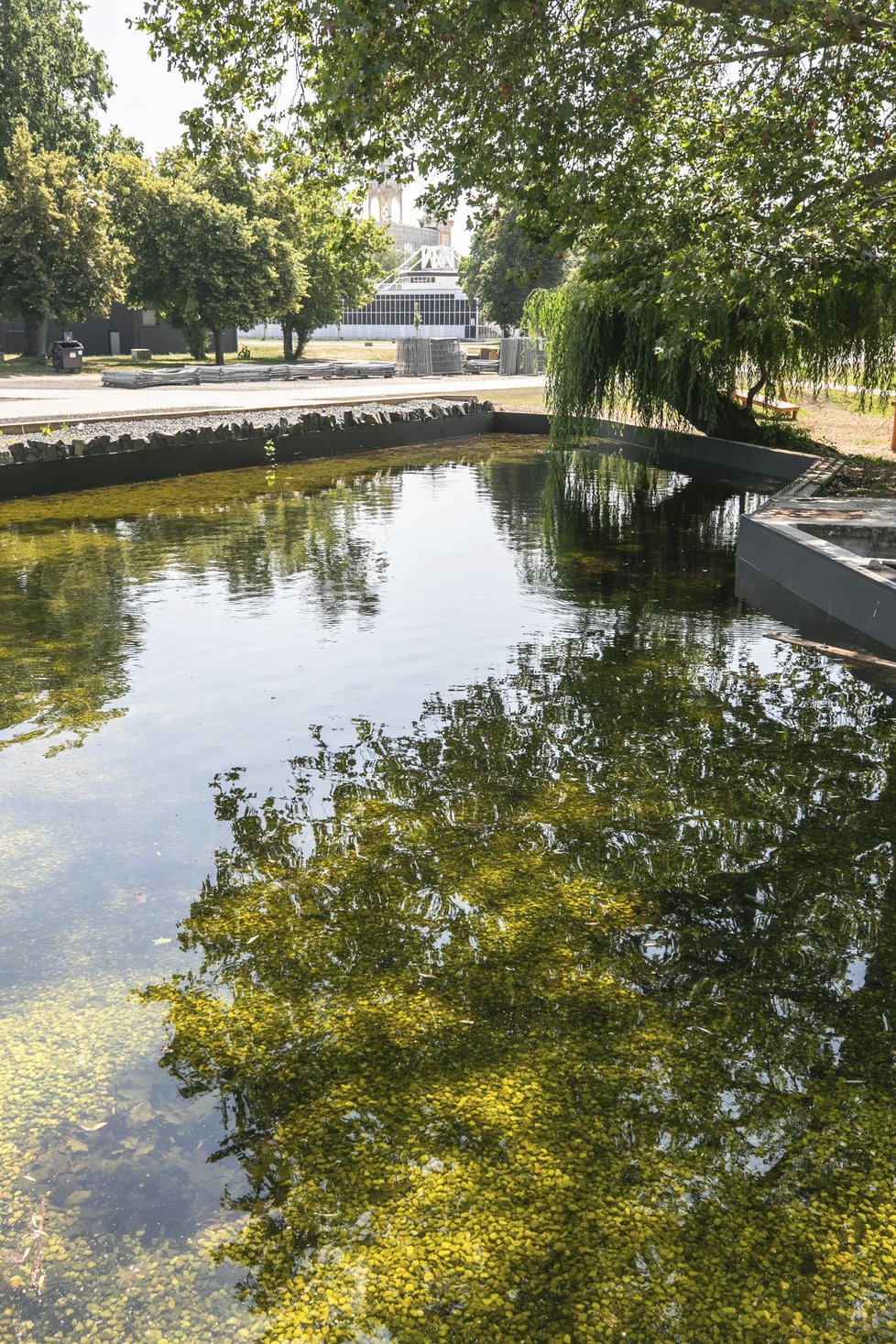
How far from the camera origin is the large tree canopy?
8789 mm

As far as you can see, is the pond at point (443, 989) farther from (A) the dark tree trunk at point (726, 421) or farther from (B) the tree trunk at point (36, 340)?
(B) the tree trunk at point (36, 340)

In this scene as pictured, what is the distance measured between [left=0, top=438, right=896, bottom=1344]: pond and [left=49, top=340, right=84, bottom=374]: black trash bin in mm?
36383

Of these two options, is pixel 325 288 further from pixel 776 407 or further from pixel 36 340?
pixel 776 407

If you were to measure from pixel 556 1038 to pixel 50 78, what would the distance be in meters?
59.7

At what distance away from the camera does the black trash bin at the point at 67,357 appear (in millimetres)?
40375

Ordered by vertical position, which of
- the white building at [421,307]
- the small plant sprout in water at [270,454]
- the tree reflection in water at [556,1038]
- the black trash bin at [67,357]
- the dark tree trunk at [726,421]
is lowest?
the tree reflection in water at [556,1038]

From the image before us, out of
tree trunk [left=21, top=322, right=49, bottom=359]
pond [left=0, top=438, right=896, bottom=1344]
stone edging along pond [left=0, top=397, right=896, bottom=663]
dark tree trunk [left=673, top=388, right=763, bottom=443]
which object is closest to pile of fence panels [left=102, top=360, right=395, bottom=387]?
tree trunk [left=21, top=322, right=49, bottom=359]

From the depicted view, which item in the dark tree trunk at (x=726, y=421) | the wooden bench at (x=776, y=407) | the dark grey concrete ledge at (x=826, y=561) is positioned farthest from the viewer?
the wooden bench at (x=776, y=407)

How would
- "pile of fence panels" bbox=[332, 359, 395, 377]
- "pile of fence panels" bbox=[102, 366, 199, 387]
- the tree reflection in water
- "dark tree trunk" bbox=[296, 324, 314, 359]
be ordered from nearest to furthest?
the tree reflection in water → "pile of fence panels" bbox=[102, 366, 199, 387] → "pile of fence panels" bbox=[332, 359, 395, 377] → "dark tree trunk" bbox=[296, 324, 314, 359]

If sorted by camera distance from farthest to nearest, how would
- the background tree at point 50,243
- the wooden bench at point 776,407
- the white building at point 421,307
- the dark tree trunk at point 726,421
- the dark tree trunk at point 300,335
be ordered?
the white building at point 421,307
the dark tree trunk at point 300,335
the background tree at point 50,243
the wooden bench at point 776,407
the dark tree trunk at point 726,421

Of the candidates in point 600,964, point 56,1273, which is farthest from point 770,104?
point 56,1273

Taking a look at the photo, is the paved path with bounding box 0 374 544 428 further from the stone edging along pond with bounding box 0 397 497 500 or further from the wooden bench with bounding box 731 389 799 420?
the wooden bench with bounding box 731 389 799 420

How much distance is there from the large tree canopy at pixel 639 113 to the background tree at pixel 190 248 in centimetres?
3610

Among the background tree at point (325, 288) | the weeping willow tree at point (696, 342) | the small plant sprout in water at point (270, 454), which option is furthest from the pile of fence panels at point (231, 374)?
the weeping willow tree at point (696, 342)
